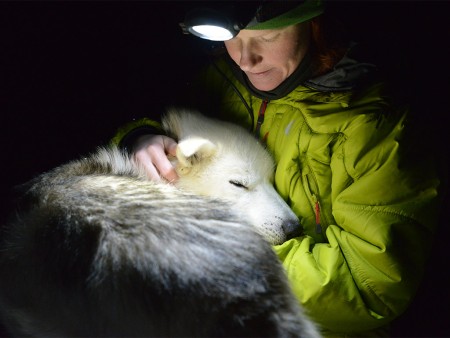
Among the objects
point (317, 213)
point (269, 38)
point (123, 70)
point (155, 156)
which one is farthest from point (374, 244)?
point (123, 70)

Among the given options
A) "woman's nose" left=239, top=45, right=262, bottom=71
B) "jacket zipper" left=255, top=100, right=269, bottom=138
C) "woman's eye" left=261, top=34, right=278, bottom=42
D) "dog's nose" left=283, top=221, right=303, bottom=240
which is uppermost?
"woman's eye" left=261, top=34, right=278, bottom=42

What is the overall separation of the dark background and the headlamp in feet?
0.87

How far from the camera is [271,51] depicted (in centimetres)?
171

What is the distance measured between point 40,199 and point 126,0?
1.27 metres

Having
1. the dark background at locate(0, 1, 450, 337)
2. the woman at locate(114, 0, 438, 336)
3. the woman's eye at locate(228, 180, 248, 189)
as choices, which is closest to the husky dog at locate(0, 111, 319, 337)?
the woman at locate(114, 0, 438, 336)

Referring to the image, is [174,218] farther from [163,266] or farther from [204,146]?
[204,146]

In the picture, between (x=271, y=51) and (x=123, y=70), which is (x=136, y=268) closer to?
(x=271, y=51)

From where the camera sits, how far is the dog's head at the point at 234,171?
1892mm

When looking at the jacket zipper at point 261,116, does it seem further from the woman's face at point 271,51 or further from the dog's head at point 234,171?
the woman's face at point 271,51

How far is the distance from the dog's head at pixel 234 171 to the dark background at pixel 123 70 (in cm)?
41

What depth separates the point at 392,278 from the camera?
1.50 meters

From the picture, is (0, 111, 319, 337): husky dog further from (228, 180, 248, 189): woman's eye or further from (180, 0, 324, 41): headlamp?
(228, 180, 248, 189): woman's eye

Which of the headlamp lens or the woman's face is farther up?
the headlamp lens

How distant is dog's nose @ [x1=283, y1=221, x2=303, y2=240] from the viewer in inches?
72.8
